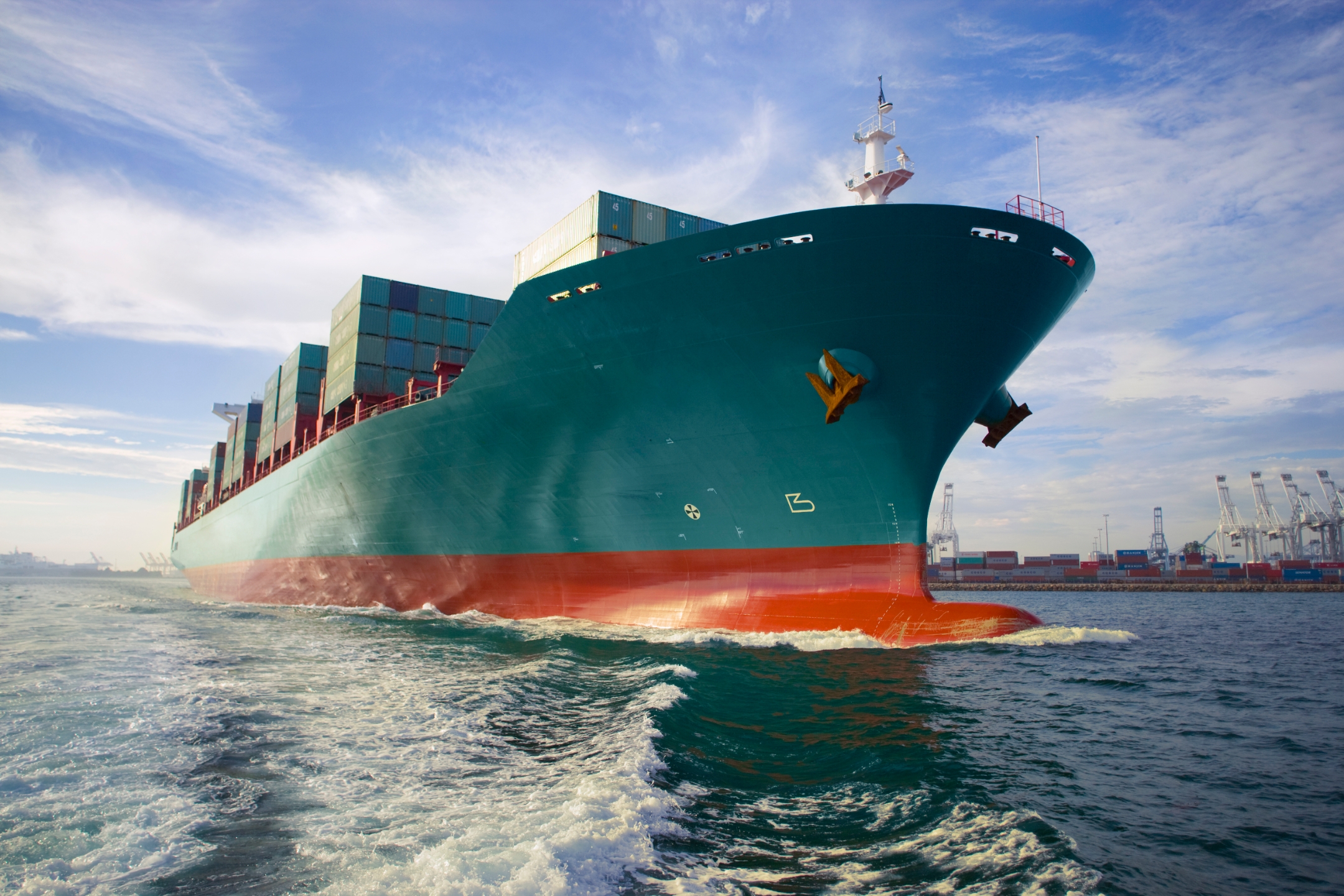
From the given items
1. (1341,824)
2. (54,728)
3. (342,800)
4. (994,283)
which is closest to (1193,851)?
(1341,824)

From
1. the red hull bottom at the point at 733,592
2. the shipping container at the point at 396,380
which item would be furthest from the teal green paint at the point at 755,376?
the shipping container at the point at 396,380

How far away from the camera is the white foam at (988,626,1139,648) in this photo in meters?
13.9

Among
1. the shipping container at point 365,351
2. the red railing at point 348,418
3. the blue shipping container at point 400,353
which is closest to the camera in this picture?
the red railing at point 348,418

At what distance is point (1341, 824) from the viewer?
481 centimetres

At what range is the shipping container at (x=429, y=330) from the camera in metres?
23.5

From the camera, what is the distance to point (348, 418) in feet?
74.6

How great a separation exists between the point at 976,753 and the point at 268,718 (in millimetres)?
7417

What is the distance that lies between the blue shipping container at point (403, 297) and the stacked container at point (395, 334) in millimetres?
21

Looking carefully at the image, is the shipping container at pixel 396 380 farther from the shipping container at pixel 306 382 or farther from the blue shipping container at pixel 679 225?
the blue shipping container at pixel 679 225

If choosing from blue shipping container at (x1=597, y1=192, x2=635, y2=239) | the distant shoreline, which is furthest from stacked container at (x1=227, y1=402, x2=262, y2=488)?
the distant shoreline

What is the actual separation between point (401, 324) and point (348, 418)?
3.62 meters

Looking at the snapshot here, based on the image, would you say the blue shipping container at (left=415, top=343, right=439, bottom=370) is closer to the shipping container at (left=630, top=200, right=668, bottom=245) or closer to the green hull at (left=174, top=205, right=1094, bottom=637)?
the green hull at (left=174, top=205, right=1094, bottom=637)

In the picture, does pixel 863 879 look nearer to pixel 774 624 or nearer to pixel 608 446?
pixel 774 624

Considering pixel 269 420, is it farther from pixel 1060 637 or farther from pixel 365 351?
pixel 1060 637
